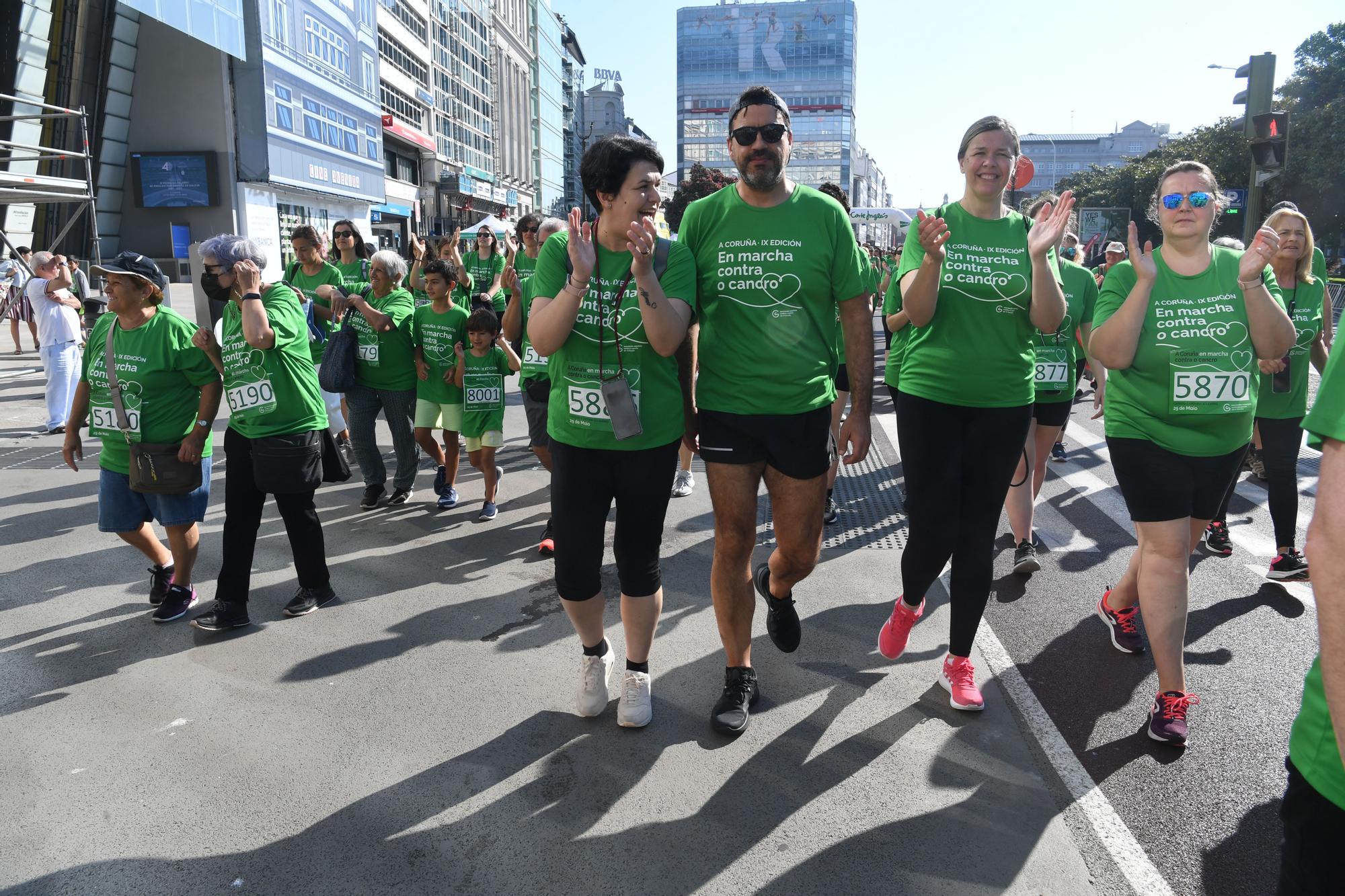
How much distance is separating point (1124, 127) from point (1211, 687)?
737 feet

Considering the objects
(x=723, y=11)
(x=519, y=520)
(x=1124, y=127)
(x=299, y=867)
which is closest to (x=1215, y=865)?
(x=299, y=867)

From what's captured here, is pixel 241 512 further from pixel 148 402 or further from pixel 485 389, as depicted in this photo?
pixel 485 389

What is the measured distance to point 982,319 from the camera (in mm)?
3359

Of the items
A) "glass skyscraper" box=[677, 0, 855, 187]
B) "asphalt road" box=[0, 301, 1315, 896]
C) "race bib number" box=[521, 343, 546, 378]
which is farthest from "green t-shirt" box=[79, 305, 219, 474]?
"glass skyscraper" box=[677, 0, 855, 187]

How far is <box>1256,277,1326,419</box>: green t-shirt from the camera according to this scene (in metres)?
5.06

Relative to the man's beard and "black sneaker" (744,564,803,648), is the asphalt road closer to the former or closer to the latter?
"black sneaker" (744,564,803,648)

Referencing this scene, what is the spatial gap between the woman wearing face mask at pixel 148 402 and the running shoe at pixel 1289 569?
17.8 ft

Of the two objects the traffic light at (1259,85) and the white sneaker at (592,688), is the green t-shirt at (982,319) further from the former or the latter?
the traffic light at (1259,85)

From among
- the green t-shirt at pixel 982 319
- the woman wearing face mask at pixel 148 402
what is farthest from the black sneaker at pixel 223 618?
the green t-shirt at pixel 982 319

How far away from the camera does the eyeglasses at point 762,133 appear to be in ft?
10.2

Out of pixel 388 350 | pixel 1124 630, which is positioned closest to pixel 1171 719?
pixel 1124 630

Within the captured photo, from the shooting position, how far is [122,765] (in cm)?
314

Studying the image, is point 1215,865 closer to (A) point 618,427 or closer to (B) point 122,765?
(A) point 618,427

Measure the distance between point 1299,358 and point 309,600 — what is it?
5421 millimetres
